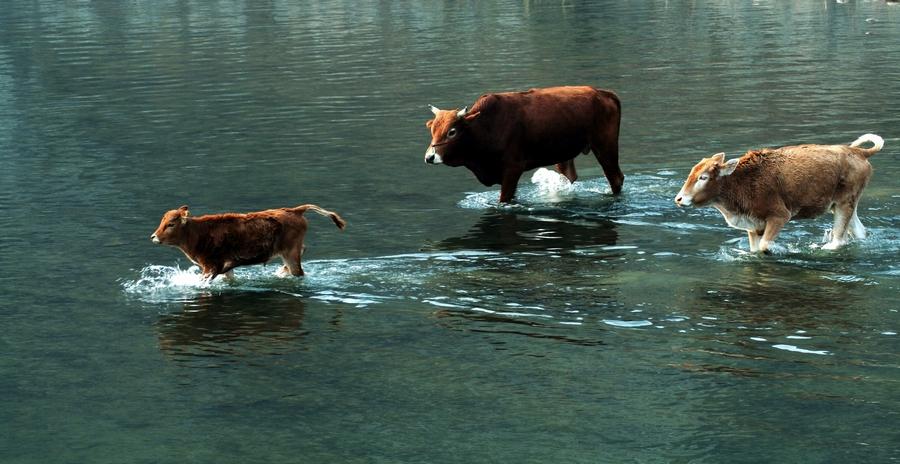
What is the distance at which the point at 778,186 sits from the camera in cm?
1559

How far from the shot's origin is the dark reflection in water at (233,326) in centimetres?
1308

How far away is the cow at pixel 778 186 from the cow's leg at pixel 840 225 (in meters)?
0.01

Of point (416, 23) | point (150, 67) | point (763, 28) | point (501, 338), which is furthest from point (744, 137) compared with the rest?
point (416, 23)

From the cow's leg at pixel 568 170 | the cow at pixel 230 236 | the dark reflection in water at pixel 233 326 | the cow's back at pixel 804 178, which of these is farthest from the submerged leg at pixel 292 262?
the cow's leg at pixel 568 170

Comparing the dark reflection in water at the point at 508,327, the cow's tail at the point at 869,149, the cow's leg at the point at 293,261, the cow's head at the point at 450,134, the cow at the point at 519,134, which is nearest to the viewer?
the dark reflection in water at the point at 508,327

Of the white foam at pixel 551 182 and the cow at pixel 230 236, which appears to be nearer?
the cow at pixel 230 236

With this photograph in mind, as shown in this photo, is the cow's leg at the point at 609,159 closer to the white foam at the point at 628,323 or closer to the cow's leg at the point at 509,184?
the cow's leg at the point at 509,184

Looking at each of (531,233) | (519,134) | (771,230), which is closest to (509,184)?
(519,134)

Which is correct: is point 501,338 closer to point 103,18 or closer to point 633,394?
point 633,394

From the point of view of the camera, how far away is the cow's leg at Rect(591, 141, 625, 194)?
20.2 metres

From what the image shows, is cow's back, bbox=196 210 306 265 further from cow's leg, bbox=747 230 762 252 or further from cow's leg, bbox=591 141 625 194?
cow's leg, bbox=591 141 625 194

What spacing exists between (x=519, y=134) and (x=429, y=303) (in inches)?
228

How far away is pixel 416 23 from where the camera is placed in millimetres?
62406

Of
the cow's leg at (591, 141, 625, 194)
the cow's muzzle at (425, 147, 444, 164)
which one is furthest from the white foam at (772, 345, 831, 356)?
the cow's leg at (591, 141, 625, 194)
